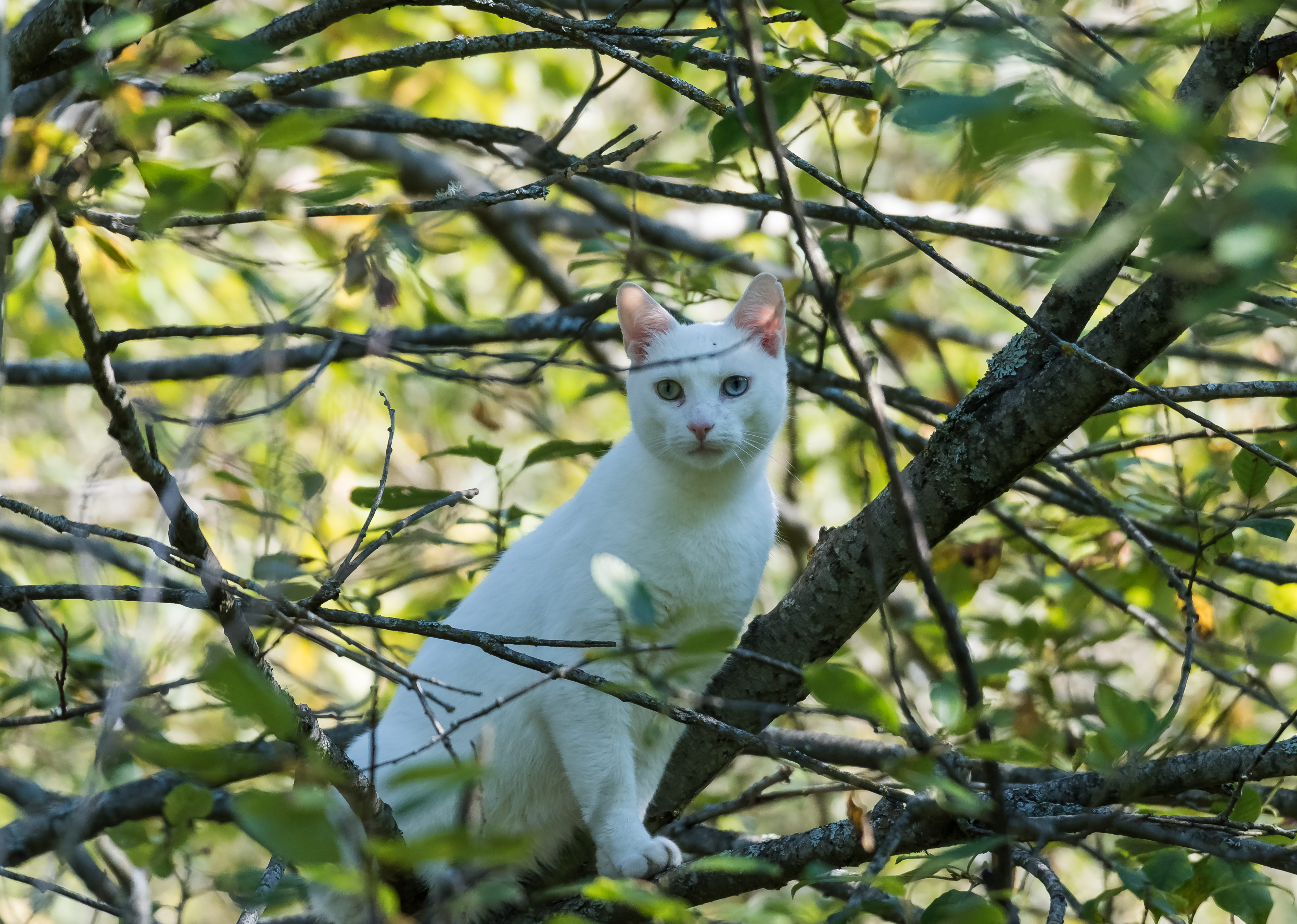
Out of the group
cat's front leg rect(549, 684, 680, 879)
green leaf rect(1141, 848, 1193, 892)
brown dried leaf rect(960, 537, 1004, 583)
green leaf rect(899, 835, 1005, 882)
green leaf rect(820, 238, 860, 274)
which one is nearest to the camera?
green leaf rect(899, 835, 1005, 882)

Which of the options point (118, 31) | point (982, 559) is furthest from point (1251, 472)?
point (118, 31)

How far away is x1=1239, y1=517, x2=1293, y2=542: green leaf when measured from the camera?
2312mm

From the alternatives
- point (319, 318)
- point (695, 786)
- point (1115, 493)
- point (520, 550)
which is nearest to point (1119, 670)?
point (1115, 493)

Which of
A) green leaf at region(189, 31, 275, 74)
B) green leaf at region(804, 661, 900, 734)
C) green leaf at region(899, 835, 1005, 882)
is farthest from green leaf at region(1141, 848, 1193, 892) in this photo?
green leaf at region(189, 31, 275, 74)

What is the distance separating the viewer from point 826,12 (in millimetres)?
1942

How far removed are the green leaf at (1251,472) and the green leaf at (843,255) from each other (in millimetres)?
1122

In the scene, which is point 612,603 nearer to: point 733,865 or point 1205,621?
point 733,865

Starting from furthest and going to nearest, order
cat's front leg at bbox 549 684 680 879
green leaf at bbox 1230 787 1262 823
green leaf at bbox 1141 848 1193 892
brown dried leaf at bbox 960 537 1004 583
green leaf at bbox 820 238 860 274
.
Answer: brown dried leaf at bbox 960 537 1004 583, green leaf at bbox 820 238 860 274, cat's front leg at bbox 549 684 680 879, green leaf at bbox 1230 787 1262 823, green leaf at bbox 1141 848 1193 892

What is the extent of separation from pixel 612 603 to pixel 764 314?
1035 millimetres

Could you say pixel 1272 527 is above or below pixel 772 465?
below

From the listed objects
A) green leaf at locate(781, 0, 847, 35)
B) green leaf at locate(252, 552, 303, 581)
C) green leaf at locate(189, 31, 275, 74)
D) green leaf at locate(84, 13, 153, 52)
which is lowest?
green leaf at locate(252, 552, 303, 581)

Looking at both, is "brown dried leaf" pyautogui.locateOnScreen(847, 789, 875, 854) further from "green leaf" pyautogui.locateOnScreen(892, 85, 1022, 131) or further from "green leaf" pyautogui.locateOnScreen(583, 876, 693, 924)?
"green leaf" pyautogui.locateOnScreen(892, 85, 1022, 131)

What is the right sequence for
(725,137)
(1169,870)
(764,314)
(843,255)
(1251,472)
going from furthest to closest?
1. (764,314)
2. (843,255)
3. (1251,472)
4. (725,137)
5. (1169,870)

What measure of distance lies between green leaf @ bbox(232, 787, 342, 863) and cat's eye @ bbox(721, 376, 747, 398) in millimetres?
2143
